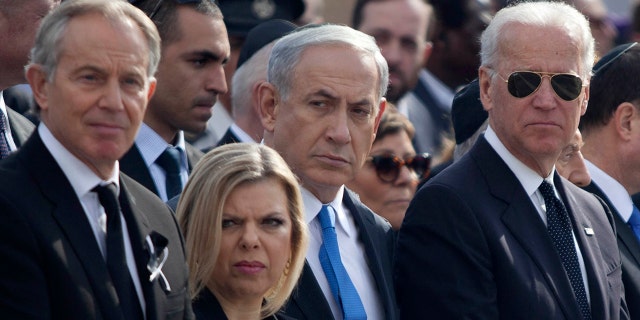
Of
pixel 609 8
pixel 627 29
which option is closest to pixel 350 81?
pixel 627 29

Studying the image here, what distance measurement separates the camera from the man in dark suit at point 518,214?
527 centimetres

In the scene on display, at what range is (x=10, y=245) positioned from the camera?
404 cm

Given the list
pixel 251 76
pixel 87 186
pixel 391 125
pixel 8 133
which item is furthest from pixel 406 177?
pixel 87 186

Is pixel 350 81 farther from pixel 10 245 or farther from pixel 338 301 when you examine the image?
pixel 10 245

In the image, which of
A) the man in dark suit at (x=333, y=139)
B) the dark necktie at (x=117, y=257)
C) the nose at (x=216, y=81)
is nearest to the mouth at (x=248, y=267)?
the man in dark suit at (x=333, y=139)

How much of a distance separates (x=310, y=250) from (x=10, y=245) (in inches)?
67.9

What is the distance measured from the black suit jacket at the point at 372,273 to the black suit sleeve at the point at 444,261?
9cm

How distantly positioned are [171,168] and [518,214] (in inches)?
69.0

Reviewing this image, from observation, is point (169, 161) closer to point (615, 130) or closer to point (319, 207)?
point (319, 207)

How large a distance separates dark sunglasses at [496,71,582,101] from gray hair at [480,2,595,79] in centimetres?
10

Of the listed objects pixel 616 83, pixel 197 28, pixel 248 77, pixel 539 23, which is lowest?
pixel 248 77

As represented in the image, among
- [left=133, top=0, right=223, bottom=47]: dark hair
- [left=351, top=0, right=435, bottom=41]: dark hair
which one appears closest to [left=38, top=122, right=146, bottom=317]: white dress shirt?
[left=133, top=0, right=223, bottom=47]: dark hair

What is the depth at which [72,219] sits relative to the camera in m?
4.20

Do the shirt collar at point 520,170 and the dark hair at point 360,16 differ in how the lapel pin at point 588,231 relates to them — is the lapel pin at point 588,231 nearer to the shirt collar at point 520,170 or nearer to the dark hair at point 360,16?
the shirt collar at point 520,170
